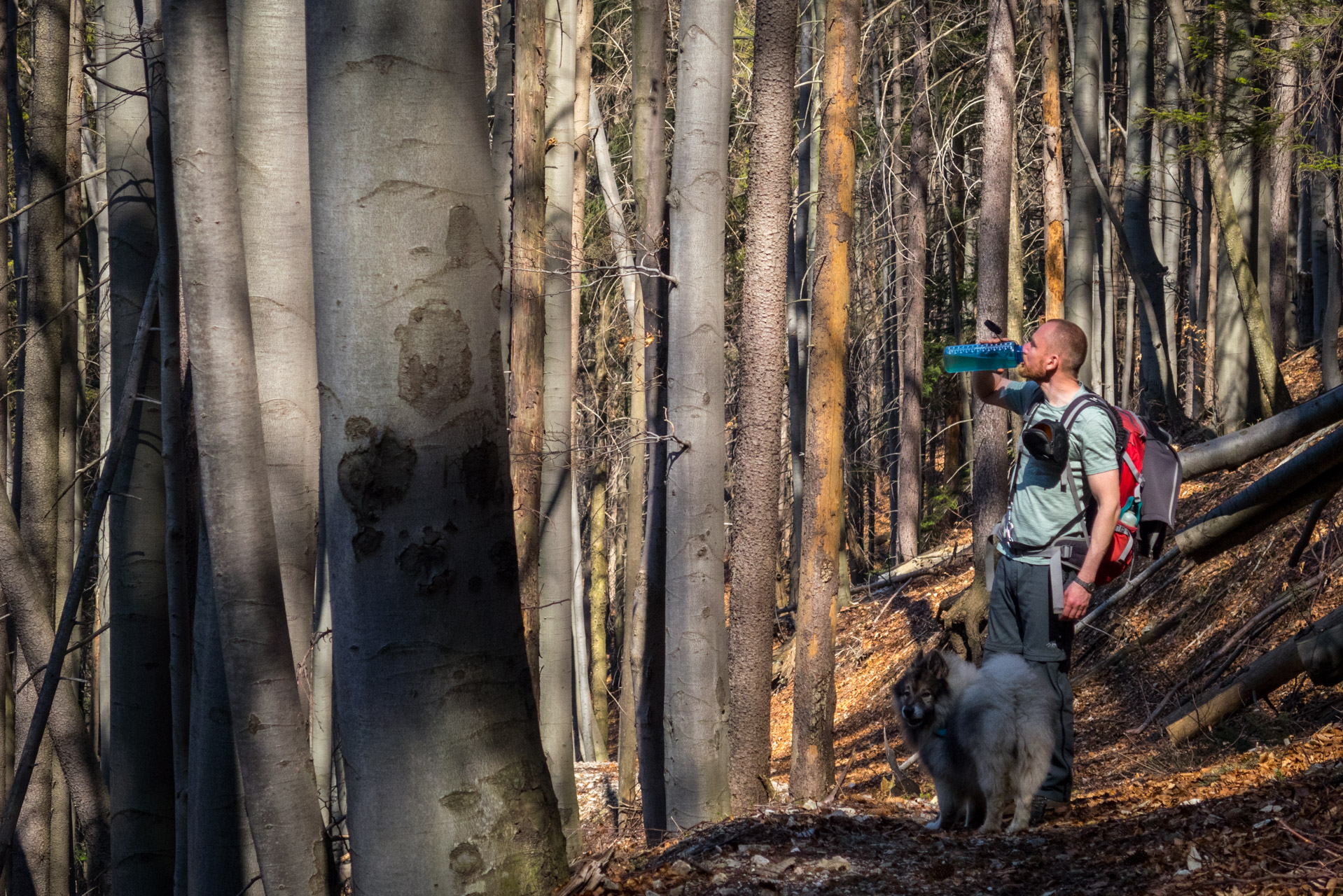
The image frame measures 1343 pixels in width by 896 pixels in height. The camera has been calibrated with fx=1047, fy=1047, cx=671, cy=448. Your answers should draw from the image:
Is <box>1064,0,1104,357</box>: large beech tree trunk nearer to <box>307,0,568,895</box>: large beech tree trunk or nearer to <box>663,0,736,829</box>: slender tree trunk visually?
<box>663,0,736,829</box>: slender tree trunk

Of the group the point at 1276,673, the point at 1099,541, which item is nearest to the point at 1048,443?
the point at 1099,541

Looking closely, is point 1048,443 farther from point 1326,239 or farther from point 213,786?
point 1326,239

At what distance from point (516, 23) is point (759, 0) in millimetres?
2114

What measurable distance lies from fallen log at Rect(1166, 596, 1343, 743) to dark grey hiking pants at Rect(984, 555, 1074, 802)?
38.8 inches

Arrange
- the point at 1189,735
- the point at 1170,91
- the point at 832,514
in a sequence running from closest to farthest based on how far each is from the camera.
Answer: the point at 1189,735 → the point at 832,514 → the point at 1170,91

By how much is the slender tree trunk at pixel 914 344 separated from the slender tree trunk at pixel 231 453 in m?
13.3

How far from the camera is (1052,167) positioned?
11.6 meters

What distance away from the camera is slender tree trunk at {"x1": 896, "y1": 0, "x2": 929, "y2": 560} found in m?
16.9

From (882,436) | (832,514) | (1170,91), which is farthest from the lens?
(882,436)

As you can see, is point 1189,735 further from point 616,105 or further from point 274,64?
point 616,105

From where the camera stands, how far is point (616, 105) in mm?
13828

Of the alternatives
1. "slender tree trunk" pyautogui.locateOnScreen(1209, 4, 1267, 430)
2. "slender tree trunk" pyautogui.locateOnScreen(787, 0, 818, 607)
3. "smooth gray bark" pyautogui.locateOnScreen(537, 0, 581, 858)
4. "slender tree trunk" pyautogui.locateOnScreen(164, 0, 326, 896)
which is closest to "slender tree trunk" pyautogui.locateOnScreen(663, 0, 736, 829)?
"smooth gray bark" pyautogui.locateOnScreen(537, 0, 581, 858)

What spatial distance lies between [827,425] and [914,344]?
1064cm

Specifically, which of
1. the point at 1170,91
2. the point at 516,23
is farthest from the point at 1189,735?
the point at 1170,91
